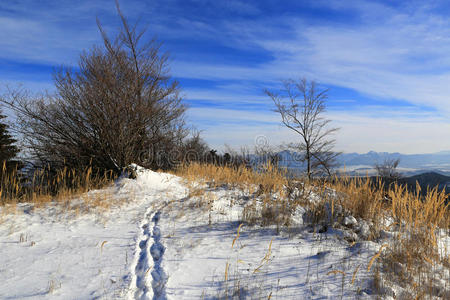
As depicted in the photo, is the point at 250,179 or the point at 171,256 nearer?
the point at 171,256

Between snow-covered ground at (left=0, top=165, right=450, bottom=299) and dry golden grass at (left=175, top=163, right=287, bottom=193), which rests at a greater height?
dry golden grass at (left=175, top=163, right=287, bottom=193)

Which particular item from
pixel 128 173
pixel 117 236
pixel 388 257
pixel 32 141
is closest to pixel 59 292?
pixel 117 236

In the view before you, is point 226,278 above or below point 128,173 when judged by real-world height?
below

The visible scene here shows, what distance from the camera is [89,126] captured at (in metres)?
7.06

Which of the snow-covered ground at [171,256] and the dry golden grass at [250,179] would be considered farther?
the dry golden grass at [250,179]

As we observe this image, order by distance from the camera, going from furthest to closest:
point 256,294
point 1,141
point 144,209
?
point 1,141, point 144,209, point 256,294

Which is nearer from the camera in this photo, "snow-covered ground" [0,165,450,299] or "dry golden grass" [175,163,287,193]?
"snow-covered ground" [0,165,450,299]

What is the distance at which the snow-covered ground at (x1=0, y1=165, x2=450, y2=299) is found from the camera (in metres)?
2.60

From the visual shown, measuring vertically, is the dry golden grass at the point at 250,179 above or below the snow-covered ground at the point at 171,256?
above

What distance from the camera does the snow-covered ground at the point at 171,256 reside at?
8.54ft

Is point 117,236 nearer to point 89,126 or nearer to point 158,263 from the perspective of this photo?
point 158,263

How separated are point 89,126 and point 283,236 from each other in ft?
18.7

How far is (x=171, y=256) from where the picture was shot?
10.9 feet

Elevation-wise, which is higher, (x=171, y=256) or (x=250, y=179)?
(x=250, y=179)
